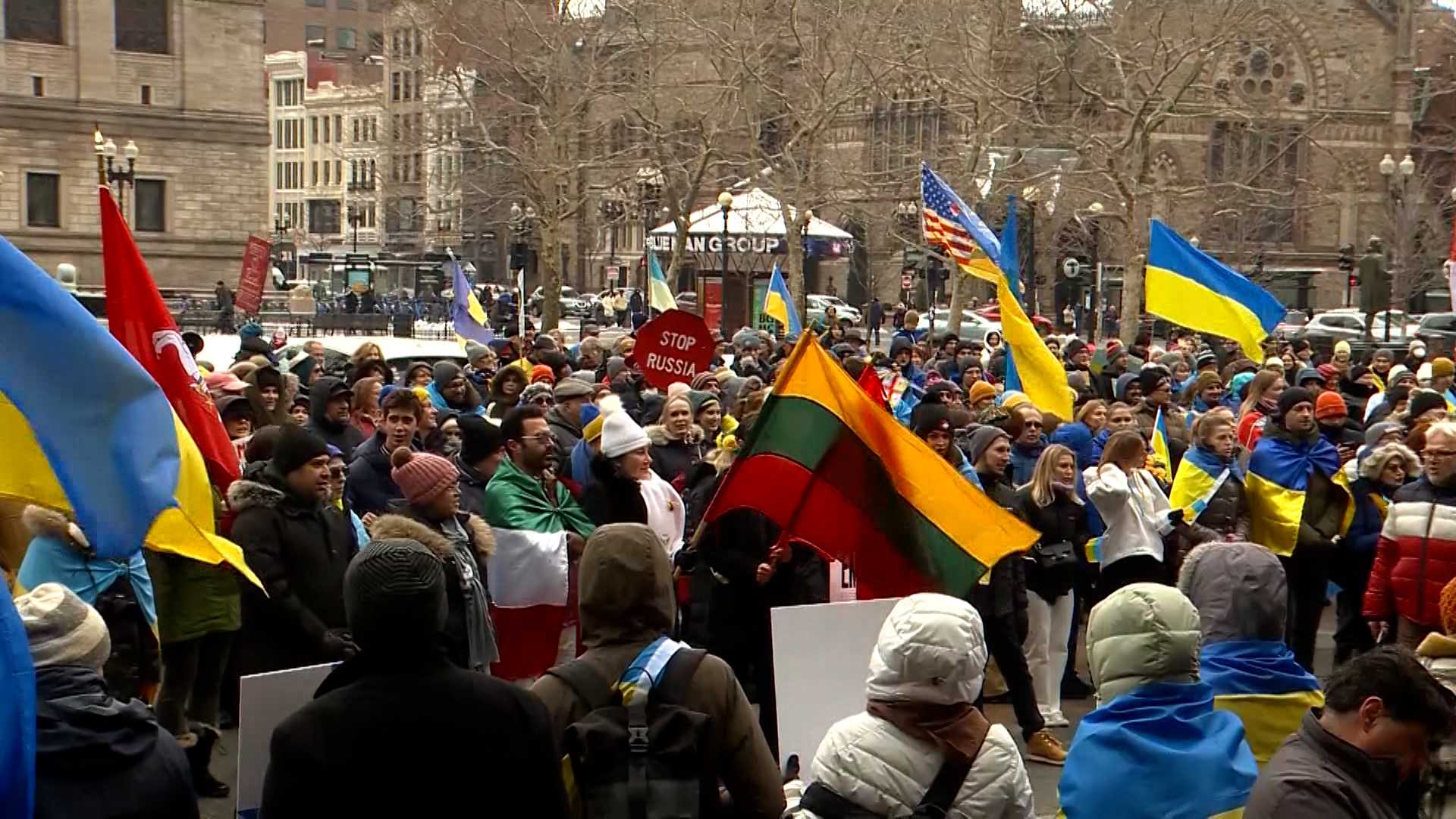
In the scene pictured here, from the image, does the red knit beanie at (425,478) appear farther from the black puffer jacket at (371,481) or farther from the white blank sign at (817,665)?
the white blank sign at (817,665)

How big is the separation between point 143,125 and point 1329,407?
5186 centimetres

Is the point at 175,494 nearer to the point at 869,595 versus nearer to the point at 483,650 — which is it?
the point at 483,650

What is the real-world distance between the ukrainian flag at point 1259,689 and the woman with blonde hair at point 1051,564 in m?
3.87

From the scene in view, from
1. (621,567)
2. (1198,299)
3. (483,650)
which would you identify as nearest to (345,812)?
(621,567)

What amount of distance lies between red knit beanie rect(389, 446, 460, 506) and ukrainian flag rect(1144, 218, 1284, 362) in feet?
29.3

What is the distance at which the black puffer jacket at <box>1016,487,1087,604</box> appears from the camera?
927 cm

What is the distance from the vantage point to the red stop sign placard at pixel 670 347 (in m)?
13.8

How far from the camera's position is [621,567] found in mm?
4355

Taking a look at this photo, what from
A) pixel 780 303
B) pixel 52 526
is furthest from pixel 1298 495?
pixel 780 303

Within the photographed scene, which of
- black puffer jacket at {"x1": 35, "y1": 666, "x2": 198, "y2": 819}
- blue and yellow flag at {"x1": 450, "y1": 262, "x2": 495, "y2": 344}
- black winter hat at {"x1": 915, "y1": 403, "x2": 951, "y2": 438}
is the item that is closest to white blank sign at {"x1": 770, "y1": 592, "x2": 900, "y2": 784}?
black puffer jacket at {"x1": 35, "y1": 666, "x2": 198, "y2": 819}

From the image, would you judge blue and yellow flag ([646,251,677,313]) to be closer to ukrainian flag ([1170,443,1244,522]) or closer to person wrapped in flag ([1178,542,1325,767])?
ukrainian flag ([1170,443,1244,522])

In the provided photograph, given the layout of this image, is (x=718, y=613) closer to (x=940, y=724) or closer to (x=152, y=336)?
(x=152, y=336)

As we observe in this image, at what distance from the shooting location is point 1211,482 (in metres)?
9.87

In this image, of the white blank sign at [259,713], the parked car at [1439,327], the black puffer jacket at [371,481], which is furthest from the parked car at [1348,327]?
the white blank sign at [259,713]
